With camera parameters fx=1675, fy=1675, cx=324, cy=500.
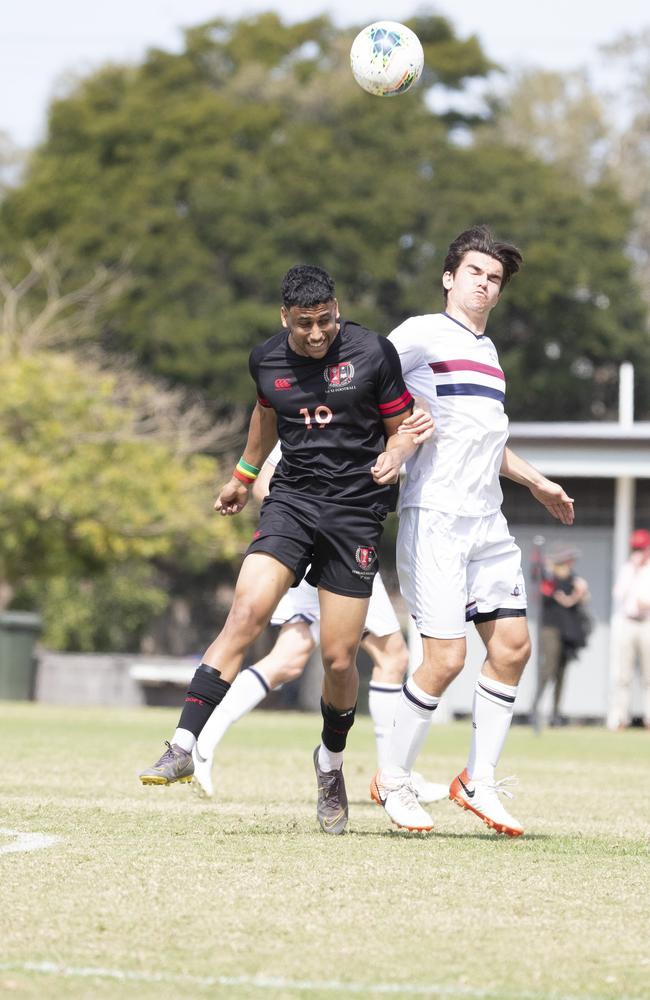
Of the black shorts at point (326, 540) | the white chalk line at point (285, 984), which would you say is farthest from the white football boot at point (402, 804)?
the white chalk line at point (285, 984)

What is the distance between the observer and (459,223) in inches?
1606

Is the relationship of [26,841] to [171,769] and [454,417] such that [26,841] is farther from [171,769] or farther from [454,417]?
[454,417]

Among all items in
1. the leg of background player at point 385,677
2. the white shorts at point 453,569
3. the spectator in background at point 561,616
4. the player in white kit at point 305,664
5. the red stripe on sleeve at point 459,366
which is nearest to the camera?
the white shorts at point 453,569

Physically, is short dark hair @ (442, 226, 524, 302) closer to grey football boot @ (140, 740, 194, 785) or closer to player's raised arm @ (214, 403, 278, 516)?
player's raised arm @ (214, 403, 278, 516)

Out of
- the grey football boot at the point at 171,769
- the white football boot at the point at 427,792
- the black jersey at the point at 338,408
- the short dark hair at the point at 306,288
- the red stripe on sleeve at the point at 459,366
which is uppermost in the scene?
the short dark hair at the point at 306,288

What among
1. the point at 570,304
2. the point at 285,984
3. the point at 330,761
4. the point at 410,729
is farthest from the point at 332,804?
the point at 570,304

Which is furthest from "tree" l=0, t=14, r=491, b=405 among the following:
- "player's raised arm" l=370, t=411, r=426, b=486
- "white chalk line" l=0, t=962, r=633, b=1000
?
"white chalk line" l=0, t=962, r=633, b=1000

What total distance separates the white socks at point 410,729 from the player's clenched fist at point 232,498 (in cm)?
106

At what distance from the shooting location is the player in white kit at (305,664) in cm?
855

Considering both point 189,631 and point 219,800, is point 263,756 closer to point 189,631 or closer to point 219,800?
point 219,800

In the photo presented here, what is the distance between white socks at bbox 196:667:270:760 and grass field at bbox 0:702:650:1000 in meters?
0.31

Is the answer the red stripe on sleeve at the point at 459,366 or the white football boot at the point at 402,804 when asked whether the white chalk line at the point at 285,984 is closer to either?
the white football boot at the point at 402,804

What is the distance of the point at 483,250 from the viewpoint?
7227mm

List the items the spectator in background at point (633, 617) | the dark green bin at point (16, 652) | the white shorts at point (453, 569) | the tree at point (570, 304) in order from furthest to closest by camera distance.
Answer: the tree at point (570, 304) → the dark green bin at point (16, 652) → the spectator in background at point (633, 617) → the white shorts at point (453, 569)
